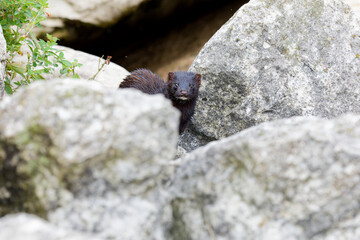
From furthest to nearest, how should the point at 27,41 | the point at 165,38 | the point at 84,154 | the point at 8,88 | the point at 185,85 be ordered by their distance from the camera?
the point at 165,38
the point at 185,85
the point at 27,41
the point at 8,88
the point at 84,154

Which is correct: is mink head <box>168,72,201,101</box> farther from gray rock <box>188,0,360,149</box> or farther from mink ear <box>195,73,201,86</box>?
gray rock <box>188,0,360,149</box>

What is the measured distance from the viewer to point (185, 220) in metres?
1.88

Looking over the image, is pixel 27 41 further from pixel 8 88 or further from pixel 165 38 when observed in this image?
pixel 165 38

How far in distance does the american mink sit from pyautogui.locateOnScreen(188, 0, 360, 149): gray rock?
0.59ft

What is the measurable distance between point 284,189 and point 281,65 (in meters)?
2.24

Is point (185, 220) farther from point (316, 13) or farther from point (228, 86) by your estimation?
point (316, 13)

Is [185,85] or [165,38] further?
[165,38]

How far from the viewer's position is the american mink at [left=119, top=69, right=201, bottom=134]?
3801mm

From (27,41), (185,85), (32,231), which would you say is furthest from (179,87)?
(32,231)

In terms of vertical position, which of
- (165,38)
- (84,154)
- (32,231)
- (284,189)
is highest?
(84,154)

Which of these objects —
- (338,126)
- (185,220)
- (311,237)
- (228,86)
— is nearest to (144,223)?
(185,220)

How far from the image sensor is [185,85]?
377 centimetres

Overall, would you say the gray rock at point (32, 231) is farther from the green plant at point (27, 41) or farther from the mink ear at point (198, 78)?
the mink ear at point (198, 78)

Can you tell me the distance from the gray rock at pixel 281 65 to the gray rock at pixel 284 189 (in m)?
1.95
